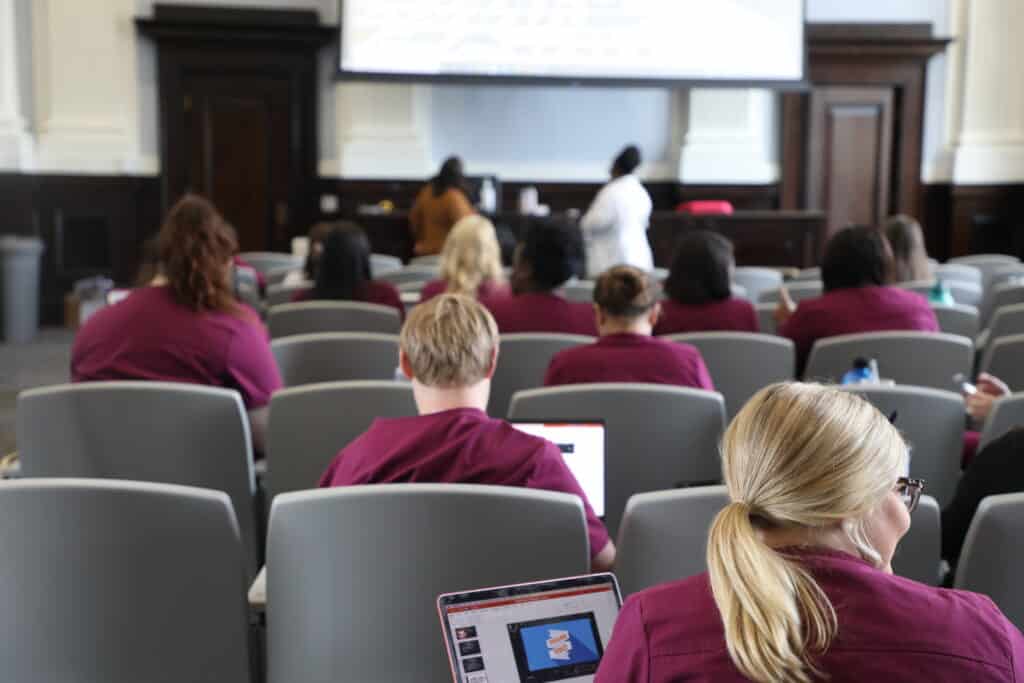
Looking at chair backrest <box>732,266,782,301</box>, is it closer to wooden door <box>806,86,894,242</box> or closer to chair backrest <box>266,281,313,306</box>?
chair backrest <box>266,281,313,306</box>

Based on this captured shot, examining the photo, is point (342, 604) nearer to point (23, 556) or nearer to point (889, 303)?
point (23, 556)

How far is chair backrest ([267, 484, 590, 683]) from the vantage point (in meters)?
1.86

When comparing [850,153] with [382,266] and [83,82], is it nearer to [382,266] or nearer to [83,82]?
[382,266]

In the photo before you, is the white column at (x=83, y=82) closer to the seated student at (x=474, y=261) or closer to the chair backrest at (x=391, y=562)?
the seated student at (x=474, y=261)

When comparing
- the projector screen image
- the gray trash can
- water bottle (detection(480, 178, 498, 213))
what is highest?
the projector screen image

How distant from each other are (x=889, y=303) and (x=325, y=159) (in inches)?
274

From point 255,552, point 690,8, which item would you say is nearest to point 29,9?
point 690,8

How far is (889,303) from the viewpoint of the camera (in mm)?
4293

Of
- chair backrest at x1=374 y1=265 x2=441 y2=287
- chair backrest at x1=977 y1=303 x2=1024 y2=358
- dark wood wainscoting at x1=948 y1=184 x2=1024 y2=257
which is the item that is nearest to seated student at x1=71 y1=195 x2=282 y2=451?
chair backrest at x1=374 y1=265 x2=441 y2=287

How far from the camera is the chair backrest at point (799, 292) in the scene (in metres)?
5.72

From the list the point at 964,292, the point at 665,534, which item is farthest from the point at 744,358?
the point at 964,292

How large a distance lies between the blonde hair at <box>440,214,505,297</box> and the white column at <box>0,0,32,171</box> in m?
5.82

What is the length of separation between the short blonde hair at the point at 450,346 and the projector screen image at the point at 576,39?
7.55 m

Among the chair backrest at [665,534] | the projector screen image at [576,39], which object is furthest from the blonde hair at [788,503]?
the projector screen image at [576,39]
